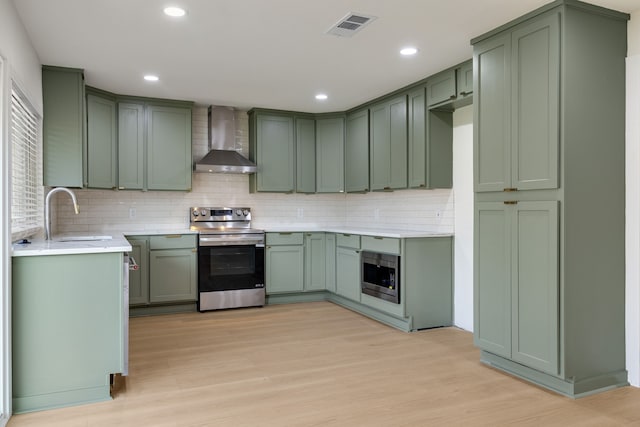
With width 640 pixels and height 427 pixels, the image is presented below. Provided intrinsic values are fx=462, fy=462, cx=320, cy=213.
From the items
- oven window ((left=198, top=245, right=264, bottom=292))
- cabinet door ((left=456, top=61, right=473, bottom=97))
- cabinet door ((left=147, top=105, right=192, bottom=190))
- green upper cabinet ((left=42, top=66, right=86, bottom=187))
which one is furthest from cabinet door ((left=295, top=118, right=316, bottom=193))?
green upper cabinet ((left=42, top=66, right=86, bottom=187))

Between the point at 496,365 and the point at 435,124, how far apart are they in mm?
2337

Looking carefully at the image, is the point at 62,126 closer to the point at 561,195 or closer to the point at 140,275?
the point at 140,275

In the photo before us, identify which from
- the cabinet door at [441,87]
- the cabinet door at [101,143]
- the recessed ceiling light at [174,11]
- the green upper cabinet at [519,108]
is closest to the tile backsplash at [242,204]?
the cabinet door at [101,143]

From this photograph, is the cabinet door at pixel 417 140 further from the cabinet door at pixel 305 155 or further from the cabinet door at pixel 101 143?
the cabinet door at pixel 101 143

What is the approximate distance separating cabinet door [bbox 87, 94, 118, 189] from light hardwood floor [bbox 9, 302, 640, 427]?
1.77 m

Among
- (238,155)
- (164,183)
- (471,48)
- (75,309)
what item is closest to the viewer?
(75,309)

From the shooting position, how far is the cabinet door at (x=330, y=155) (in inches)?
244

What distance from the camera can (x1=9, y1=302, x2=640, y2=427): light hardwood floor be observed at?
2.64 metres

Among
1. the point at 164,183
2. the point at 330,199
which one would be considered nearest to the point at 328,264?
the point at 330,199

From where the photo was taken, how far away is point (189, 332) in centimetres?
455

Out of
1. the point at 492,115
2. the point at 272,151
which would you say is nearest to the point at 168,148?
the point at 272,151

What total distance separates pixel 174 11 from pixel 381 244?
289 cm

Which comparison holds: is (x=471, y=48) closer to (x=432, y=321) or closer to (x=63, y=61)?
(x=432, y=321)

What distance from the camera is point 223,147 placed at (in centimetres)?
597
